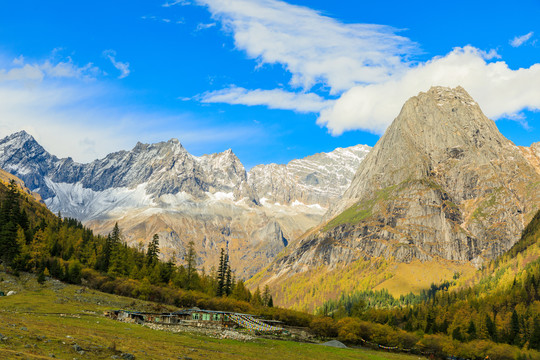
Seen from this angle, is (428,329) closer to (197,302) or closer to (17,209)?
(197,302)

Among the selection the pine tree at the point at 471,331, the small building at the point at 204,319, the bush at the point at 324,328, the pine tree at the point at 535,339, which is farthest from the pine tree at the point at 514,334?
the small building at the point at 204,319

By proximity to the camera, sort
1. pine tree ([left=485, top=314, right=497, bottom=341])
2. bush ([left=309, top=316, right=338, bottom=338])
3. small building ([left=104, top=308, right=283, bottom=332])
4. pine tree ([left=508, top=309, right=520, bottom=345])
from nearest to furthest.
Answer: small building ([left=104, top=308, right=283, bottom=332])
bush ([left=309, top=316, right=338, bottom=338])
pine tree ([left=508, top=309, right=520, bottom=345])
pine tree ([left=485, top=314, right=497, bottom=341])

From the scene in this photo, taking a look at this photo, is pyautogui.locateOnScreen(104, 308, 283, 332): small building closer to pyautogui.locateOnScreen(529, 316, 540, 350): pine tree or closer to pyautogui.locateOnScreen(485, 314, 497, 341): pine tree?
pyautogui.locateOnScreen(529, 316, 540, 350): pine tree

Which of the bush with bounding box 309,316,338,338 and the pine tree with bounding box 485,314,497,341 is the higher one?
the pine tree with bounding box 485,314,497,341

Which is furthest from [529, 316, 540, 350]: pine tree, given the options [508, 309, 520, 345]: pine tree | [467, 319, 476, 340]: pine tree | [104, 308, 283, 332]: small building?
[104, 308, 283, 332]: small building

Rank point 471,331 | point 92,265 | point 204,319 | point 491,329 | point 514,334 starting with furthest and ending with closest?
point 471,331 < point 491,329 < point 514,334 < point 92,265 < point 204,319

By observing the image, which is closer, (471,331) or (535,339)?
(535,339)

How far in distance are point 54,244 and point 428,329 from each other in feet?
536

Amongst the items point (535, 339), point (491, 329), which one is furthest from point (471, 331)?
point (535, 339)

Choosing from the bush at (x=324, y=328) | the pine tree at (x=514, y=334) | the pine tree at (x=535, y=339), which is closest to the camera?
the bush at (x=324, y=328)

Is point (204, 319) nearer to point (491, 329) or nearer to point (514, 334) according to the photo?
point (491, 329)

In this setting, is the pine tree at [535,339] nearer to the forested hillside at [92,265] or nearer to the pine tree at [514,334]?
the pine tree at [514,334]

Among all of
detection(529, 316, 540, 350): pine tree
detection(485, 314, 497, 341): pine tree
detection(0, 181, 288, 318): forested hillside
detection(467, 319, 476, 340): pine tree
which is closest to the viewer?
detection(0, 181, 288, 318): forested hillside

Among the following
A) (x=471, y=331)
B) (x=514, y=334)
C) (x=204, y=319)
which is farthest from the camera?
(x=471, y=331)
